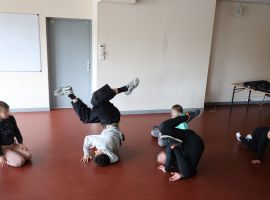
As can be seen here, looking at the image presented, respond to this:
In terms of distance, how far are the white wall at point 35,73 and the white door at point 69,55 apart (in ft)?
0.55

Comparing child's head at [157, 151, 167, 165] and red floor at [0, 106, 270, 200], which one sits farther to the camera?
child's head at [157, 151, 167, 165]

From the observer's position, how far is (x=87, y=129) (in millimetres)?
4492

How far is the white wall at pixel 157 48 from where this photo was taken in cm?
496

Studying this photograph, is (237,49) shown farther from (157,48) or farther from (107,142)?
(107,142)

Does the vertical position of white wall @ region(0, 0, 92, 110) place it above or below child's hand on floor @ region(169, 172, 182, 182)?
above

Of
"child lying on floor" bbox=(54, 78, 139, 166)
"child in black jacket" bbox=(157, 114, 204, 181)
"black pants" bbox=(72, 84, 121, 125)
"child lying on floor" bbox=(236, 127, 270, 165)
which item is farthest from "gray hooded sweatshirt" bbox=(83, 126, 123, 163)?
"child lying on floor" bbox=(236, 127, 270, 165)

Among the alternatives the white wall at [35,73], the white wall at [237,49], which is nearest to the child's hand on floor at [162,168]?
the white wall at [35,73]

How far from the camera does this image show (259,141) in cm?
358

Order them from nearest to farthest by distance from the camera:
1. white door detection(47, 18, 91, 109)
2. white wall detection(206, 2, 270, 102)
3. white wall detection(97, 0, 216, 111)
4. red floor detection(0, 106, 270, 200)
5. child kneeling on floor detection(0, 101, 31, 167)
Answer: red floor detection(0, 106, 270, 200)
child kneeling on floor detection(0, 101, 31, 167)
white wall detection(97, 0, 216, 111)
white door detection(47, 18, 91, 109)
white wall detection(206, 2, 270, 102)

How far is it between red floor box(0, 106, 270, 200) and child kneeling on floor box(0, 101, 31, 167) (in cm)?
10

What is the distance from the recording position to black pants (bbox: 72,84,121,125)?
331 centimetres

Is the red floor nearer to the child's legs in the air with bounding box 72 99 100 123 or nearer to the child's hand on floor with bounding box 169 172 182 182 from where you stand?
the child's hand on floor with bounding box 169 172 182 182

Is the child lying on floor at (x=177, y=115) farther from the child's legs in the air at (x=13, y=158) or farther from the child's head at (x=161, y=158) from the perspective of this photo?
the child's legs in the air at (x=13, y=158)

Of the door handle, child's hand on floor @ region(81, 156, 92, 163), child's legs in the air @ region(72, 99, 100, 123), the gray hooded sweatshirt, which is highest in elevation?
the door handle
